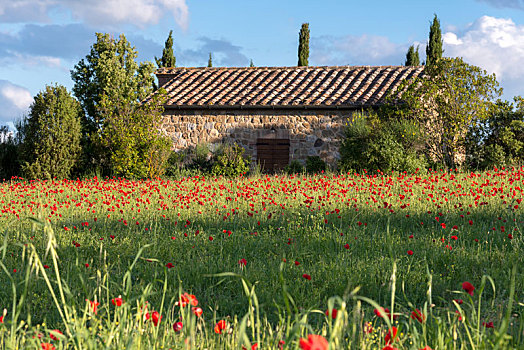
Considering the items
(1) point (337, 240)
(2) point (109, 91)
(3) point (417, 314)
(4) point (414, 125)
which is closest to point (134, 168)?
(2) point (109, 91)

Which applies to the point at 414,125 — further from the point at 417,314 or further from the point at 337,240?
the point at 417,314

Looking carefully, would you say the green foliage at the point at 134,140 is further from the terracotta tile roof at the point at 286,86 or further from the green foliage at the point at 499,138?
the green foliage at the point at 499,138

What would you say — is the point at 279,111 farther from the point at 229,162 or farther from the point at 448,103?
the point at 448,103

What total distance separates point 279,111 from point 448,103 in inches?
225

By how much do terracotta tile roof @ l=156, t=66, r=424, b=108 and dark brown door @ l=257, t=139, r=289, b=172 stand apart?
4.31 ft

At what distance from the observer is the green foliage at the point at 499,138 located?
16.2 m

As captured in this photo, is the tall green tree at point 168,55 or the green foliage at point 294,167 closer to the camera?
the green foliage at point 294,167

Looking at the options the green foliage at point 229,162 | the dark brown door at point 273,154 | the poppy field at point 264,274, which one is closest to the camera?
the poppy field at point 264,274

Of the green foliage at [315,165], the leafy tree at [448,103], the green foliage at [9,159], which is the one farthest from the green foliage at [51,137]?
the leafy tree at [448,103]

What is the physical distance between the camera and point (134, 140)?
644 inches

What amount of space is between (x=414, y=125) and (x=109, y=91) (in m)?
12.4

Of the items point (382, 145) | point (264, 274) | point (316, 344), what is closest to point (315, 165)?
point (382, 145)

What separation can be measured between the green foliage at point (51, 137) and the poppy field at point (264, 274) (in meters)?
6.92

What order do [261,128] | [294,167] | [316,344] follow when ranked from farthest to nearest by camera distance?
[261,128]
[294,167]
[316,344]
